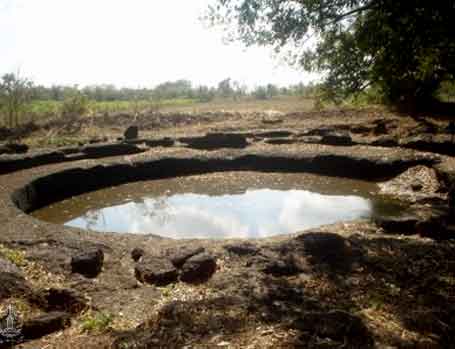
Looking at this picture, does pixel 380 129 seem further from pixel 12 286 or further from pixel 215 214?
pixel 12 286

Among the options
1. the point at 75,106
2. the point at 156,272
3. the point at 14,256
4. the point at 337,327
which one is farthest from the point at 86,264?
the point at 75,106

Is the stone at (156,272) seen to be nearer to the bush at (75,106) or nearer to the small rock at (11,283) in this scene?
the small rock at (11,283)

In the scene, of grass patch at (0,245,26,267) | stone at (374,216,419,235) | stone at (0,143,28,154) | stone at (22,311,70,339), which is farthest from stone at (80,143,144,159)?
stone at (22,311,70,339)

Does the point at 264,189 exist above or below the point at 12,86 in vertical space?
below

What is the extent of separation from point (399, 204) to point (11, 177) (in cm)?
904

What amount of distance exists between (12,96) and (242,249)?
634 inches

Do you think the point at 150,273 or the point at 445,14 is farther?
the point at 445,14

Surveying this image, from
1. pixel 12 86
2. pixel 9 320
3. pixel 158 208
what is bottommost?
pixel 158 208

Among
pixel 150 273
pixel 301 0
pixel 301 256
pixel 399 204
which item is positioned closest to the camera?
pixel 150 273

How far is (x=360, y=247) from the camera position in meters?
5.18

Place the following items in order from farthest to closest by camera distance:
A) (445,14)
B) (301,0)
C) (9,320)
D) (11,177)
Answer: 1. (11,177)
2. (301,0)
3. (445,14)
4. (9,320)

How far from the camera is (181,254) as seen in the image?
4961mm

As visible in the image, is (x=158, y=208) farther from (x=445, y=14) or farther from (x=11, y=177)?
(x=445, y=14)

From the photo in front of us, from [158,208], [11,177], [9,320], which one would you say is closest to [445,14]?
[9,320]
